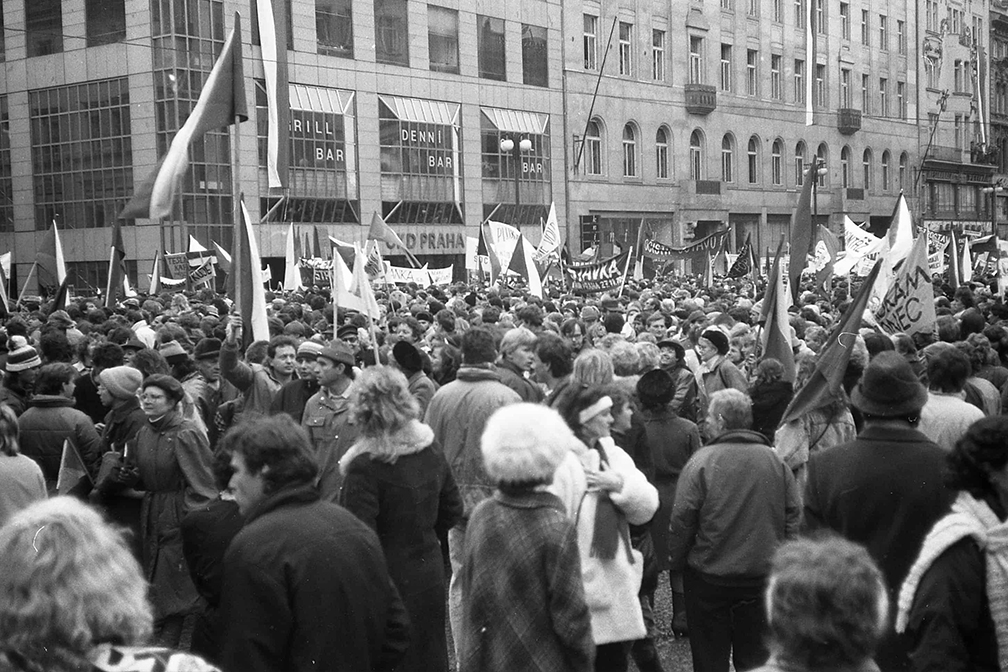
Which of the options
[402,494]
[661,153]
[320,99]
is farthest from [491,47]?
[402,494]

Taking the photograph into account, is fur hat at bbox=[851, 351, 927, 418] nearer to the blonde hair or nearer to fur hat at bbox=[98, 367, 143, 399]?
the blonde hair

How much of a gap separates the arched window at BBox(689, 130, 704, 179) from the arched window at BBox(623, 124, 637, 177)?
416 cm

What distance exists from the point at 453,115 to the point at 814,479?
40693 millimetres

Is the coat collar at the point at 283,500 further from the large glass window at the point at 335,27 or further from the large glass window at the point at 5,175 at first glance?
the large glass window at the point at 5,175

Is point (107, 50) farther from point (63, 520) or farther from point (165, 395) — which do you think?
point (63, 520)

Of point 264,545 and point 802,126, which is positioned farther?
point 802,126

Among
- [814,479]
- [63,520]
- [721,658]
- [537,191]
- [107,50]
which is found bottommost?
[721,658]

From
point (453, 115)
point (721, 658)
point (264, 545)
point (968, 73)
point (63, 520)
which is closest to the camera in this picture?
point (63, 520)

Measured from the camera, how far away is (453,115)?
44531 mm

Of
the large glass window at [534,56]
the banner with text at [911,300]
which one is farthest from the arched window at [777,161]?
the banner with text at [911,300]

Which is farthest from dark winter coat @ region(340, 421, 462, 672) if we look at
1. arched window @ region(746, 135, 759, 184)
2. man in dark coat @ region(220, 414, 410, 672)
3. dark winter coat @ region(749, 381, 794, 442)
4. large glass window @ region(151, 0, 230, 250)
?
arched window @ region(746, 135, 759, 184)

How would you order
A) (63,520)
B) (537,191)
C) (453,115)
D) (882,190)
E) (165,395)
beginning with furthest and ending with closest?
1. (882,190)
2. (537,191)
3. (453,115)
4. (165,395)
5. (63,520)

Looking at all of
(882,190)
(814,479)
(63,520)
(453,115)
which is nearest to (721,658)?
(814,479)

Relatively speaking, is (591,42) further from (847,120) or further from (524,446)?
(524,446)
